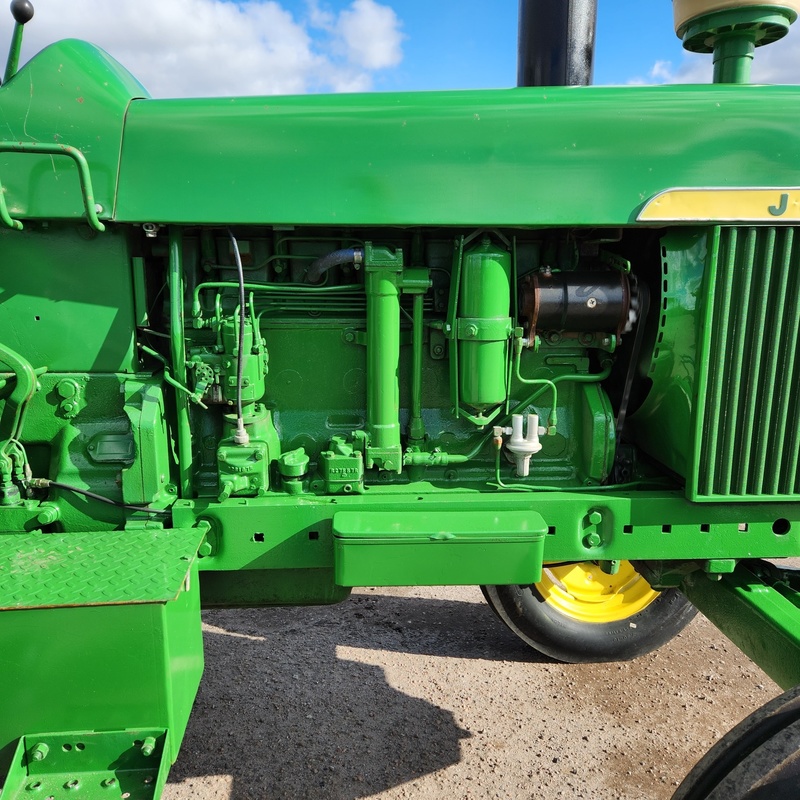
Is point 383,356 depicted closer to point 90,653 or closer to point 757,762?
point 90,653

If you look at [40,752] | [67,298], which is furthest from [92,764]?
[67,298]

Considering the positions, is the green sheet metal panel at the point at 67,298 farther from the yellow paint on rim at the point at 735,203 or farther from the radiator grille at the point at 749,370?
the radiator grille at the point at 749,370

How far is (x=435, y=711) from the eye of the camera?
268cm

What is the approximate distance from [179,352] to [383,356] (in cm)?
65

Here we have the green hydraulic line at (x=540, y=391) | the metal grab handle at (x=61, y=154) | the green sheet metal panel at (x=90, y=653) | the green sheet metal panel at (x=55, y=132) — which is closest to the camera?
the green sheet metal panel at (x=90, y=653)

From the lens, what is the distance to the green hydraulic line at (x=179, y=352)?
82.2 inches

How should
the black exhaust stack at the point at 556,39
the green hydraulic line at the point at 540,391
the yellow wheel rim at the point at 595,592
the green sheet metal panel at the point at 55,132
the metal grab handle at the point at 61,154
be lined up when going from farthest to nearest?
the black exhaust stack at the point at 556,39
the yellow wheel rim at the point at 595,592
the green hydraulic line at the point at 540,391
the green sheet metal panel at the point at 55,132
the metal grab handle at the point at 61,154

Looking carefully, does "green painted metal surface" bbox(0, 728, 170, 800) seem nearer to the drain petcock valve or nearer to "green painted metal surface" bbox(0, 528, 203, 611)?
"green painted metal surface" bbox(0, 528, 203, 611)

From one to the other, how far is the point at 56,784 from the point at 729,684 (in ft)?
8.56

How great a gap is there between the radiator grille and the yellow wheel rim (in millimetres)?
1105

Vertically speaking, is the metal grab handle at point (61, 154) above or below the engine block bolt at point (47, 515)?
above

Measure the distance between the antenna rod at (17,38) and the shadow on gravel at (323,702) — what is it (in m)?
2.35

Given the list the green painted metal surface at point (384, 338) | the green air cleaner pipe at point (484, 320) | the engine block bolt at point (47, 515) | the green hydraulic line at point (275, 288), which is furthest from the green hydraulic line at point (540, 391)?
the engine block bolt at point (47, 515)

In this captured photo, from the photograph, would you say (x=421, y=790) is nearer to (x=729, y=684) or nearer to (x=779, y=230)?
(x=729, y=684)
